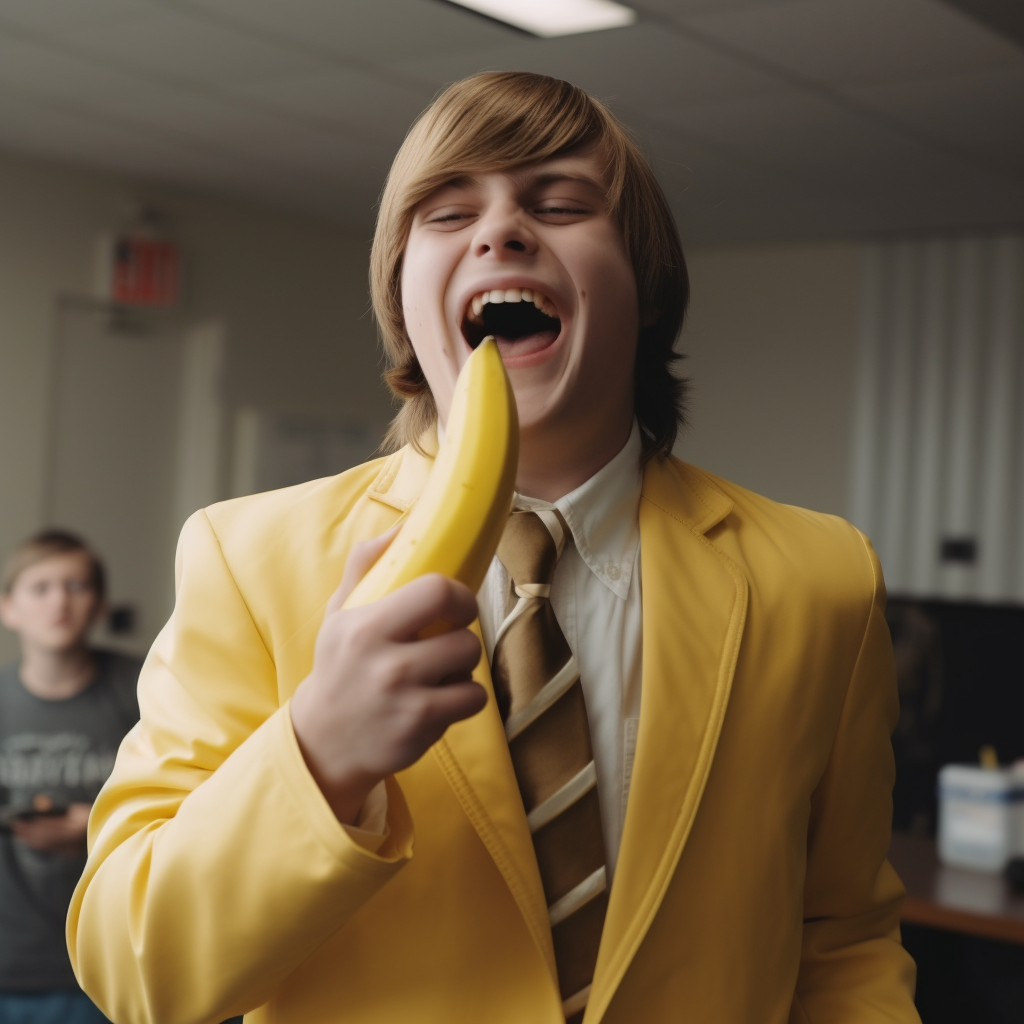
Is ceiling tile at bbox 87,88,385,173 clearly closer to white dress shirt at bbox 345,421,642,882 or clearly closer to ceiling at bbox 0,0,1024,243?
ceiling at bbox 0,0,1024,243

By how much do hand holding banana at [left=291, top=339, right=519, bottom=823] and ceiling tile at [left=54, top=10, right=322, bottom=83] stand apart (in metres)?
2.72

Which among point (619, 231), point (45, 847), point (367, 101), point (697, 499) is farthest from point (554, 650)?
point (367, 101)

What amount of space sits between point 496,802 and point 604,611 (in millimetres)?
218

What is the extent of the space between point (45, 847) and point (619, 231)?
2252 mm

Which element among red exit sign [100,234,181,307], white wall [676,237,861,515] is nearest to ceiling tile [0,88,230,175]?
red exit sign [100,234,181,307]

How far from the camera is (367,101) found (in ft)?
12.3

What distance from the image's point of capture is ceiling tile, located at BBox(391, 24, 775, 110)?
10.5 feet

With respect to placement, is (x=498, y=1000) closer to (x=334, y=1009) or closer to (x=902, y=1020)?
(x=334, y=1009)

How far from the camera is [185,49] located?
3.39 m

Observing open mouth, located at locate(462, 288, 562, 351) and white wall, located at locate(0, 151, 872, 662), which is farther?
white wall, located at locate(0, 151, 872, 662)

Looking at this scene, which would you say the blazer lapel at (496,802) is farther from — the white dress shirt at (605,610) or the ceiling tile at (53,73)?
the ceiling tile at (53,73)

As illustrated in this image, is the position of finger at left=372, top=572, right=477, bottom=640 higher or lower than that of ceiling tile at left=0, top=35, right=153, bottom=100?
lower

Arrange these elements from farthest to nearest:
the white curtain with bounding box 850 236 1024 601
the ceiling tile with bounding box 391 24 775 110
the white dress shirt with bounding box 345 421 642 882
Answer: the white curtain with bounding box 850 236 1024 601 < the ceiling tile with bounding box 391 24 775 110 < the white dress shirt with bounding box 345 421 642 882

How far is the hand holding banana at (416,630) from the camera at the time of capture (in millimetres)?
769
